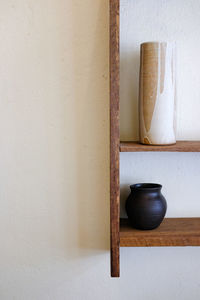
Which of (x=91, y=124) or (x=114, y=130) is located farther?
(x=91, y=124)

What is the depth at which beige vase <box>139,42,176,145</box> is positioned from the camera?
878mm

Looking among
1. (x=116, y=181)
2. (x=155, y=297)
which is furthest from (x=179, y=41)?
(x=155, y=297)

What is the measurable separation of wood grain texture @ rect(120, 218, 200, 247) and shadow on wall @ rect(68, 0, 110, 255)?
0.41ft

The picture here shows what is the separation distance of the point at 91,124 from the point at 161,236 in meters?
0.40

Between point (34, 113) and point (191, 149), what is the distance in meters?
0.49

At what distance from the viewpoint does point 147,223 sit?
3.06 feet

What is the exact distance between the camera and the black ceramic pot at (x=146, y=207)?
36.2 inches

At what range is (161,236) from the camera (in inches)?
35.9

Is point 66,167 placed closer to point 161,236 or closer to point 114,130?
point 114,130

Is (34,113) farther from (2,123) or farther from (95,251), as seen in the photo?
(95,251)

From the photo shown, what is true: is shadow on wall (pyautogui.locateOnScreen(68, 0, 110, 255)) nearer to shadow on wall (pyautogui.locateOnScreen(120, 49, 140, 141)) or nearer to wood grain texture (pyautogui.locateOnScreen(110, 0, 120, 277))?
shadow on wall (pyautogui.locateOnScreen(120, 49, 140, 141))

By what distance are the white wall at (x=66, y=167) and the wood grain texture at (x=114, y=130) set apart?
167 millimetres

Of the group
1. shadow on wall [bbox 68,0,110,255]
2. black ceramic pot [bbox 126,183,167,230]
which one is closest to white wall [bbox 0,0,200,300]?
shadow on wall [bbox 68,0,110,255]

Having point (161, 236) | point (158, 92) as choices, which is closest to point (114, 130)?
point (158, 92)
